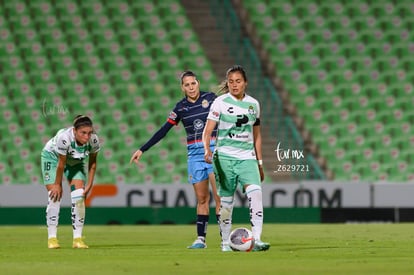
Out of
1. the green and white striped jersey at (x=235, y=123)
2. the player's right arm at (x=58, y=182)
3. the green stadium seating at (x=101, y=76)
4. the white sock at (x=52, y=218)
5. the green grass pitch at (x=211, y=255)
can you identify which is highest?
the green stadium seating at (x=101, y=76)

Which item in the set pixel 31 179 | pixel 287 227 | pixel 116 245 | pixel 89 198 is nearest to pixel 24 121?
pixel 31 179

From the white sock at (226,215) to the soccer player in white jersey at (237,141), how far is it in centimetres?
5

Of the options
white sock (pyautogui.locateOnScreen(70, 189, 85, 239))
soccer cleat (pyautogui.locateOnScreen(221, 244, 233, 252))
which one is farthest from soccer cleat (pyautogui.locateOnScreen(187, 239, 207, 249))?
white sock (pyautogui.locateOnScreen(70, 189, 85, 239))

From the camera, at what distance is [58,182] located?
12703 millimetres

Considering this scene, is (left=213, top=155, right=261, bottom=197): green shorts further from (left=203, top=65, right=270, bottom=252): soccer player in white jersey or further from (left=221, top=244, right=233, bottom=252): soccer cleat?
(left=221, top=244, right=233, bottom=252): soccer cleat

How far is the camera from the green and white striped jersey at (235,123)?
1143cm

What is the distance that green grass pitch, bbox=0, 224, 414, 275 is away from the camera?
921cm

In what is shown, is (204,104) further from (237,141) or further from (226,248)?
(226,248)

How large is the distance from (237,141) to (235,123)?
20cm

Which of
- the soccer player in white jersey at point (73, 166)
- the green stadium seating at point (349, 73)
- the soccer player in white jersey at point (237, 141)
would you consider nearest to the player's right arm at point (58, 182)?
the soccer player in white jersey at point (73, 166)

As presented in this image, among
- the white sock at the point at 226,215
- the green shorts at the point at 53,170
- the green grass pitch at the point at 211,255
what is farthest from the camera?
the green shorts at the point at 53,170

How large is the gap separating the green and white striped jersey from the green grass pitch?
3.55 ft

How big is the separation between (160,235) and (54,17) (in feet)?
36.9

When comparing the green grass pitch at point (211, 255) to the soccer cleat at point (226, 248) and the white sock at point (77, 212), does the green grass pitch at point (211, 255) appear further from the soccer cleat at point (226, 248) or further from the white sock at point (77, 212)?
the white sock at point (77, 212)
